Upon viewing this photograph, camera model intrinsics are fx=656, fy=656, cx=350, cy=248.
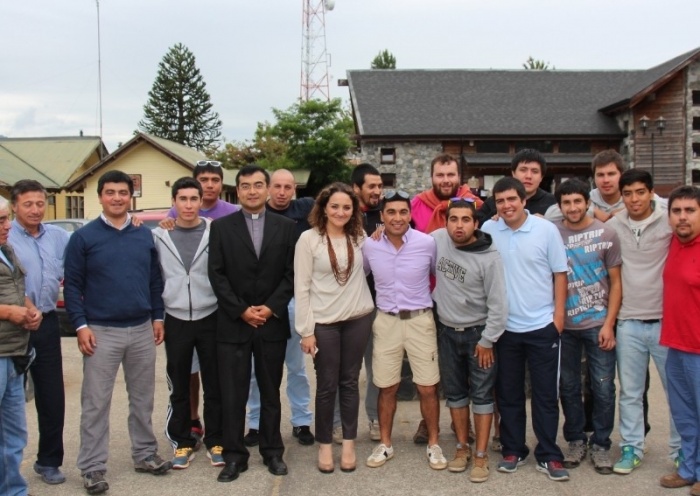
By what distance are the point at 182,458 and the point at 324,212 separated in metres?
2.03

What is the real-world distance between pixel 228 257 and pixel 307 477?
1603 millimetres

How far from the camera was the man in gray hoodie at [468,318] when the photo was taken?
4.38m

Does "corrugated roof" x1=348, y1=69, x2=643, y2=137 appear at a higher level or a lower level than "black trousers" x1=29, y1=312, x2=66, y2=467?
higher

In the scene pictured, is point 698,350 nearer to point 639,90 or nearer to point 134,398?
point 134,398

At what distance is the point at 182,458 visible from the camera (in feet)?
15.4

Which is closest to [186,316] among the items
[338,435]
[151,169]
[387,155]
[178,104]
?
[338,435]

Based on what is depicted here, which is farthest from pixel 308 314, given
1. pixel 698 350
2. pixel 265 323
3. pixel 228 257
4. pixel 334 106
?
pixel 334 106

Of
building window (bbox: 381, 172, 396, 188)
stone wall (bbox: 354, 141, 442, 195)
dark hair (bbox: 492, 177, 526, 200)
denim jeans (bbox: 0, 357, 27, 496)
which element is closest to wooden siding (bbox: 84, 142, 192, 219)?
stone wall (bbox: 354, 141, 442, 195)

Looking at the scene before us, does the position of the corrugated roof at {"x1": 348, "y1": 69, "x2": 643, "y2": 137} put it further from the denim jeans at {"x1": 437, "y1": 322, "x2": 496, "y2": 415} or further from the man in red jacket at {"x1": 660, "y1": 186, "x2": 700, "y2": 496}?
the man in red jacket at {"x1": 660, "y1": 186, "x2": 700, "y2": 496}

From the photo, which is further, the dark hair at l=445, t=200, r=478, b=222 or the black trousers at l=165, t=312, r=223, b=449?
the black trousers at l=165, t=312, r=223, b=449

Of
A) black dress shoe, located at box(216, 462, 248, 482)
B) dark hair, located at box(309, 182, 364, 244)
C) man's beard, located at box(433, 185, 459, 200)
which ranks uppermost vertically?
man's beard, located at box(433, 185, 459, 200)

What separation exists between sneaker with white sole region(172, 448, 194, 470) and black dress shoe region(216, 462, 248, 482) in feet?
1.13

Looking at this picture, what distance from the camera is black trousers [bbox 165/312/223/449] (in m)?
4.66

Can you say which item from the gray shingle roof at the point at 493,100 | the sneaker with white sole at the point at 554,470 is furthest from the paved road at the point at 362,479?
the gray shingle roof at the point at 493,100
